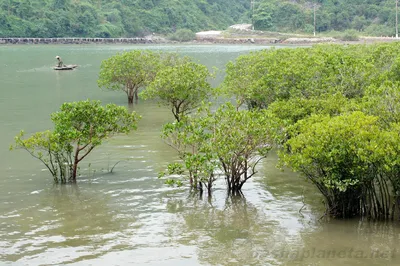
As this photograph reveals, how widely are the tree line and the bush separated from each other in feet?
477

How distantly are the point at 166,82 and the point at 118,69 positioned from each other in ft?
36.6

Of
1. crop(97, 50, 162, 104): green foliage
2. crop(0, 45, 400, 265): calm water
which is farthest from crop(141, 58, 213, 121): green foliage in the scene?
crop(97, 50, 162, 104): green foliage

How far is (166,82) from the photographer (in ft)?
91.8

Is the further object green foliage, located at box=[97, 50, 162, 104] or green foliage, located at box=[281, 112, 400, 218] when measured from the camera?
green foliage, located at box=[97, 50, 162, 104]

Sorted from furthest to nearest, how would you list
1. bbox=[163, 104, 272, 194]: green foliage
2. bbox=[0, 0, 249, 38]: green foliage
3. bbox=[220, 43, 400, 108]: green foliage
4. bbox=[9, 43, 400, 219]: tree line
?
bbox=[0, 0, 249, 38]: green foliage, bbox=[220, 43, 400, 108]: green foliage, bbox=[163, 104, 272, 194]: green foliage, bbox=[9, 43, 400, 219]: tree line

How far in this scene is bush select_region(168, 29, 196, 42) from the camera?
174125 mm

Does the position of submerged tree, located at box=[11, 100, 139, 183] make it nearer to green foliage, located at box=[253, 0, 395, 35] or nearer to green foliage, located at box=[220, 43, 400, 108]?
green foliage, located at box=[220, 43, 400, 108]

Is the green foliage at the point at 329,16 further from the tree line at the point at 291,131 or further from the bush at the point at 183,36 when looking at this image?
the tree line at the point at 291,131

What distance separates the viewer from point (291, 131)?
17375mm

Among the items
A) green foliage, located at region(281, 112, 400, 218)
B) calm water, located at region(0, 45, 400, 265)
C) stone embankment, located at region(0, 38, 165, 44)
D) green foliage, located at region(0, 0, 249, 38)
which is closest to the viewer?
calm water, located at region(0, 45, 400, 265)

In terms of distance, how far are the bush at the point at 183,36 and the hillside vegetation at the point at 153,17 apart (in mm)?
8596

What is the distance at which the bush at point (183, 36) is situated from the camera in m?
174

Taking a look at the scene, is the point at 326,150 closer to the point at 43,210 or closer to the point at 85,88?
the point at 43,210

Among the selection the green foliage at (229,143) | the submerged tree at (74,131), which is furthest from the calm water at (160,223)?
the submerged tree at (74,131)
